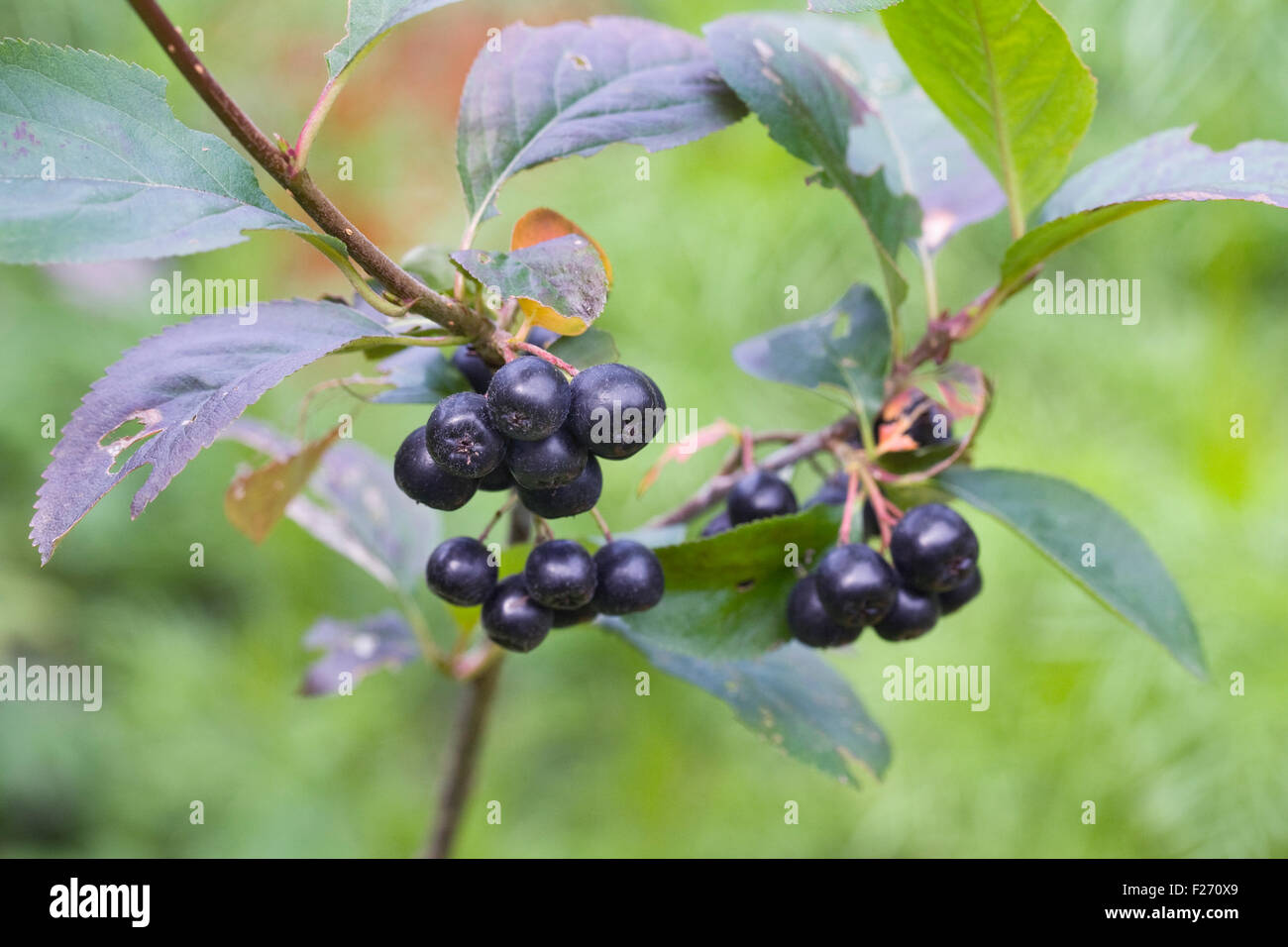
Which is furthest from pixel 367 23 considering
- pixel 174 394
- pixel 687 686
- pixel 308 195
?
Result: pixel 687 686

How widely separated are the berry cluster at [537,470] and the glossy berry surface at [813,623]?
0.30ft

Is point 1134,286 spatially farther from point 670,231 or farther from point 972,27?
point 972,27

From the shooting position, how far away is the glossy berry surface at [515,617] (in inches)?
23.0

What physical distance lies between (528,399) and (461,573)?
0.57 ft

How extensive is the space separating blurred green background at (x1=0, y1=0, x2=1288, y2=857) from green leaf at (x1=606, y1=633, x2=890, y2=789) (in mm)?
1068

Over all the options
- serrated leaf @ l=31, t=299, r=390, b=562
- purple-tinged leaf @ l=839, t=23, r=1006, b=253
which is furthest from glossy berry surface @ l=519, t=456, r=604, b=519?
purple-tinged leaf @ l=839, t=23, r=1006, b=253

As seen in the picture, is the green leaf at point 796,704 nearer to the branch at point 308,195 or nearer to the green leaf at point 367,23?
the branch at point 308,195

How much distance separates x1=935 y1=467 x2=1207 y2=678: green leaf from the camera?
644 mm

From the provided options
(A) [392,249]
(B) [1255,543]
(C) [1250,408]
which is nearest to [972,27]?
(B) [1255,543]

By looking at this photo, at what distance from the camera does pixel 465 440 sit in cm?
48

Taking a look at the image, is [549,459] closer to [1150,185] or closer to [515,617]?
[515,617]

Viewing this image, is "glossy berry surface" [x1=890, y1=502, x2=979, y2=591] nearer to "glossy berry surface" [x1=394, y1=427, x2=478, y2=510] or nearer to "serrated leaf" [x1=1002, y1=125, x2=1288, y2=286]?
"serrated leaf" [x1=1002, y1=125, x2=1288, y2=286]

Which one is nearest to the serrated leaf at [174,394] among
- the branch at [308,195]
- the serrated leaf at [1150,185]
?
the branch at [308,195]

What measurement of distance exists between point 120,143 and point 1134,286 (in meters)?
1.89
